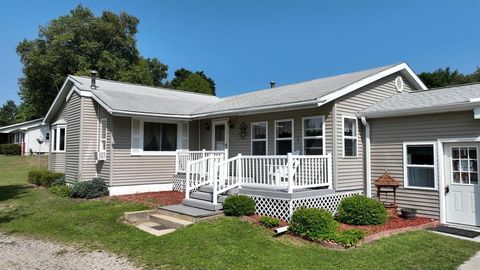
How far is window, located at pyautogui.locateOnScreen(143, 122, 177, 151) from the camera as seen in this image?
13.4 meters

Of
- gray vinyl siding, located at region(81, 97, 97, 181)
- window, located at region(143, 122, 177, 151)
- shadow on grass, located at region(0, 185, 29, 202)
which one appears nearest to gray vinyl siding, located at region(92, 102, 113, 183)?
gray vinyl siding, located at region(81, 97, 97, 181)

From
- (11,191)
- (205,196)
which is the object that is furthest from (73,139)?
(205,196)

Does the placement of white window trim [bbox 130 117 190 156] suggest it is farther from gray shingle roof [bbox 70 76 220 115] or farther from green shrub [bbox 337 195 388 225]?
green shrub [bbox 337 195 388 225]

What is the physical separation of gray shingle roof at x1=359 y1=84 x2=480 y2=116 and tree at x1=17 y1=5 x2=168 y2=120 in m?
28.5

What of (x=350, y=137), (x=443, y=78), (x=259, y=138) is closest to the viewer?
(x=350, y=137)

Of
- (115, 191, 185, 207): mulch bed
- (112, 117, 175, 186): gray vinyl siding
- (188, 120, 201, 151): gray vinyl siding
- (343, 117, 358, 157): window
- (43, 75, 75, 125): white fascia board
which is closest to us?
(343, 117, 358, 157): window

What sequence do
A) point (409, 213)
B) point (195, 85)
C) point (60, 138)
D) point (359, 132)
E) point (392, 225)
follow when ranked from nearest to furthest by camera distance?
1. point (392, 225)
2. point (409, 213)
3. point (359, 132)
4. point (60, 138)
5. point (195, 85)

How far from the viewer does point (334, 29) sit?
21.5 m

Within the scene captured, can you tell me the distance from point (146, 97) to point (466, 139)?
1250 centimetres

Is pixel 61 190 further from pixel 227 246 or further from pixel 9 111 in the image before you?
pixel 9 111

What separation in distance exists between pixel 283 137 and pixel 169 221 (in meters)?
4.75

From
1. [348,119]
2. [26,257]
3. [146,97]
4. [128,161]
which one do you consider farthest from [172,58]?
[26,257]

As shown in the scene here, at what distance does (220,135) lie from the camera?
13.9 meters

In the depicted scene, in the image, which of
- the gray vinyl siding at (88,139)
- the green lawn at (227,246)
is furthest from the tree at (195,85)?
the green lawn at (227,246)
